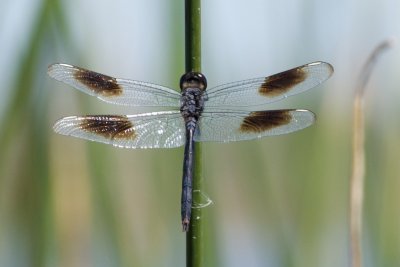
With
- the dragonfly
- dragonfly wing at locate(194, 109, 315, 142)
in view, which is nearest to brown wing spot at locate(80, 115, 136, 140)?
the dragonfly

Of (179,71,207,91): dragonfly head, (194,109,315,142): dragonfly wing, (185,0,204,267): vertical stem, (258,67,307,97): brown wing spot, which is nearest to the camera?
(185,0,204,267): vertical stem

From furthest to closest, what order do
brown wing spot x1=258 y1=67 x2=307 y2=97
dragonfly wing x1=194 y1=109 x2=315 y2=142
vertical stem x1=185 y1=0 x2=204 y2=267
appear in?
brown wing spot x1=258 y1=67 x2=307 y2=97 → dragonfly wing x1=194 y1=109 x2=315 y2=142 → vertical stem x1=185 y1=0 x2=204 y2=267

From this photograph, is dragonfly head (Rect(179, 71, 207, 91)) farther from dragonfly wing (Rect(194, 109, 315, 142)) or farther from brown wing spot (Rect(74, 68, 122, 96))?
brown wing spot (Rect(74, 68, 122, 96))

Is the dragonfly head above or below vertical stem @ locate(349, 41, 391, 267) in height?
above

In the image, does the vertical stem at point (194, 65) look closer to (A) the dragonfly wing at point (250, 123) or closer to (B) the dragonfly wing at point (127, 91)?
(A) the dragonfly wing at point (250, 123)

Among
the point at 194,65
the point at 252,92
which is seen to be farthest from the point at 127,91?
the point at 194,65

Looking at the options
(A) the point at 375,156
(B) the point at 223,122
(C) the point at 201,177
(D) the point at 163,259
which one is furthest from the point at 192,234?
(A) the point at 375,156

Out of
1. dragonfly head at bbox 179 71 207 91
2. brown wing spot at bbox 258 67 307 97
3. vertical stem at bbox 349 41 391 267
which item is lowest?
vertical stem at bbox 349 41 391 267

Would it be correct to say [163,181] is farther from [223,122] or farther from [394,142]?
[394,142]
